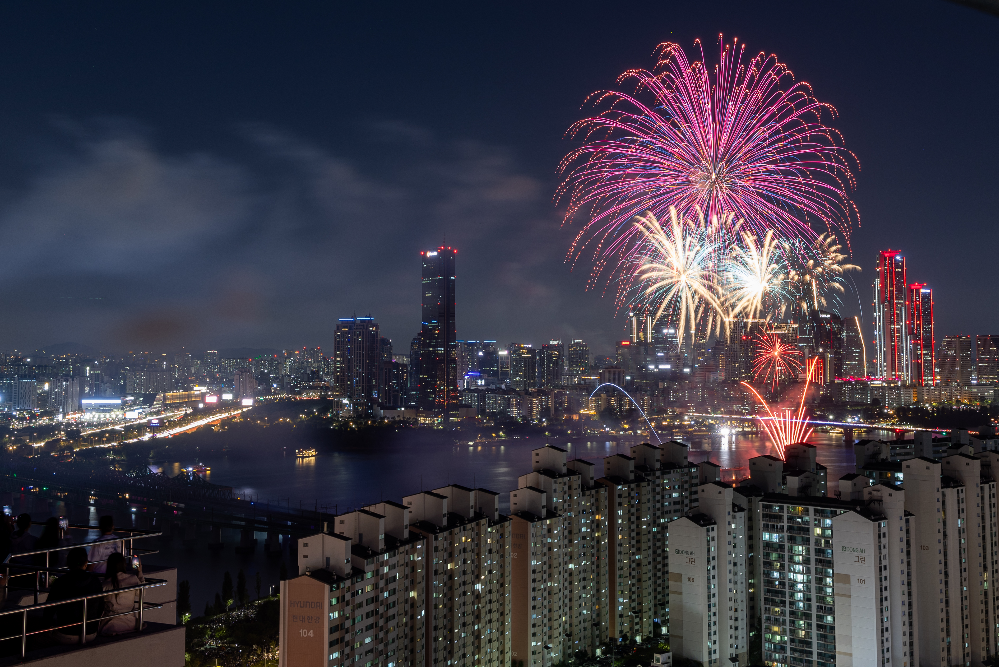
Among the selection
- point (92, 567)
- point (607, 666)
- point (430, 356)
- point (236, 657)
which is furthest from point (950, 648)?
point (430, 356)

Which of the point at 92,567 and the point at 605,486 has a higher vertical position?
the point at 92,567

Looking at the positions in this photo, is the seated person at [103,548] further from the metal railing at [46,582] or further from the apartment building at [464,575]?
the apartment building at [464,575]

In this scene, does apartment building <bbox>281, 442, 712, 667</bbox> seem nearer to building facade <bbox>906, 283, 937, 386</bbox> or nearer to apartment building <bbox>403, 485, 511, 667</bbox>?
apartment building <bbox>403, 485, 511, 667</bbox>

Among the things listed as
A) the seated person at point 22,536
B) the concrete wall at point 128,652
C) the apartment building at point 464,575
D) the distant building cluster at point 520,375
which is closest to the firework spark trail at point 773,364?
the distant building cluster at point 520,375

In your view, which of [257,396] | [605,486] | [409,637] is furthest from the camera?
[257,396]

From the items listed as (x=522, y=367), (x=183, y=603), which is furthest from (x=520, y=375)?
(x=183, y=603)

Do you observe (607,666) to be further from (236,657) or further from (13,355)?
(13,355)

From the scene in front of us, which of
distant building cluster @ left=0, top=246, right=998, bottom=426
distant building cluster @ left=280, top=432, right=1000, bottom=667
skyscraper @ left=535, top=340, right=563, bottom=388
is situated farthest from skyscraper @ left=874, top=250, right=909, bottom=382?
distant building cluster @ left=280, top=432, right=1000, bottom=667
